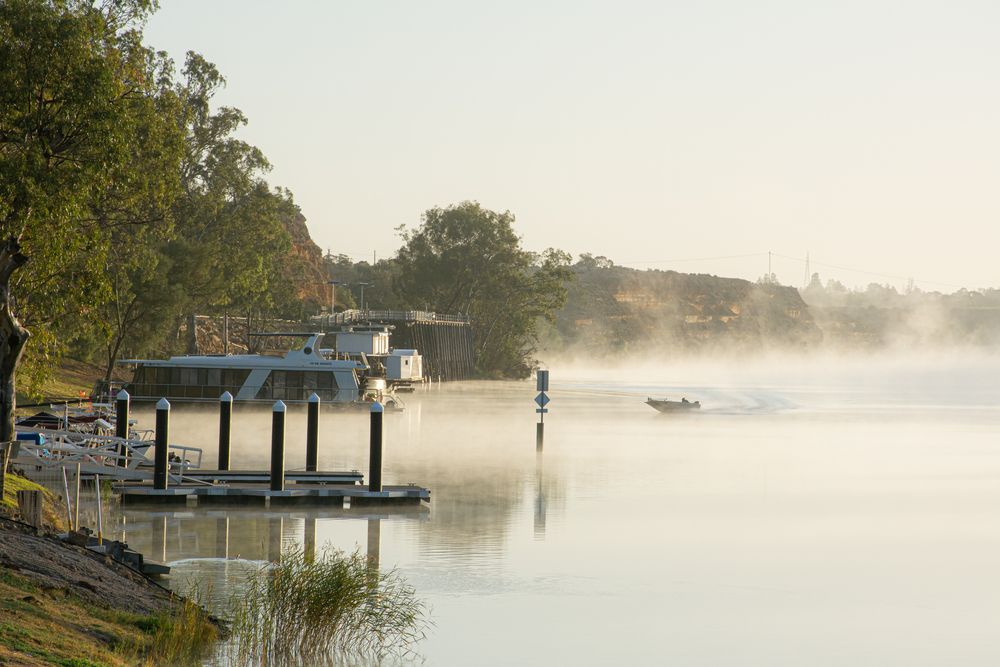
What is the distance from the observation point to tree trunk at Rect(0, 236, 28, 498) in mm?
20203

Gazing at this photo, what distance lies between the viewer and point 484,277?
121 meters

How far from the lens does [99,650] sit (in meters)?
10.8

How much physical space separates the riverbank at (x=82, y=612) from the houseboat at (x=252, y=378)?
42.2 metres

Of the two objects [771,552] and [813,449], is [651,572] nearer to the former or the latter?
[771,552]

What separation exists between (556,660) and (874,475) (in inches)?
913

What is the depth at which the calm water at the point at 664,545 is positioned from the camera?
15.2 m

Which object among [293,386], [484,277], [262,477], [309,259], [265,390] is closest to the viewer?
[262,477]

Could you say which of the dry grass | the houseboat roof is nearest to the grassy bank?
the dry grass

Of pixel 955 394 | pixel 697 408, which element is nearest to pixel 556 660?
pixel 697 408

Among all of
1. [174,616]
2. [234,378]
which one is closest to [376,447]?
[174,616]

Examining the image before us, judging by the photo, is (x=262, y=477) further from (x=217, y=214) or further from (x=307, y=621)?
(x=217, y=214)

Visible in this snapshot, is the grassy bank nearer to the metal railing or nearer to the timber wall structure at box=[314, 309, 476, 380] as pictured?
the metal railing

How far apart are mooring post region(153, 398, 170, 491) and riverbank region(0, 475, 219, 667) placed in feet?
26.7

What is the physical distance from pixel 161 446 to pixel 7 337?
403 cm
